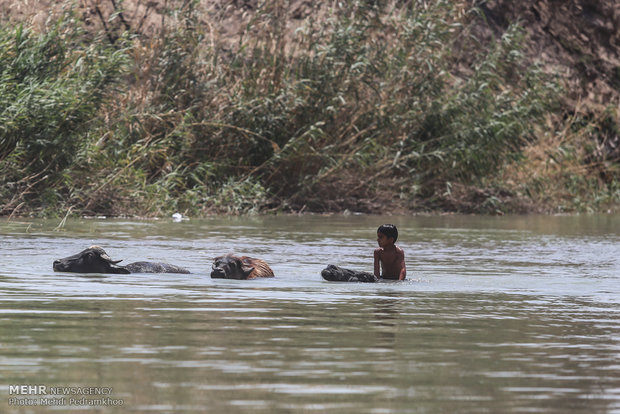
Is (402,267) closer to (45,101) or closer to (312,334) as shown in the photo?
(312,334)

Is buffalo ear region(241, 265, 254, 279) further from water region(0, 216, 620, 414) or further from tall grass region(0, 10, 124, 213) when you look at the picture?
tall grass region(0, 10, 124, 213)

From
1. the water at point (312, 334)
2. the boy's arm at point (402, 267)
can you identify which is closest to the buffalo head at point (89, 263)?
the water at point (312, 334)

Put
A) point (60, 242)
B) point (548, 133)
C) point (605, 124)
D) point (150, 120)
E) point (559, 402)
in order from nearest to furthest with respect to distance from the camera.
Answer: point (559, 402)
point (60, 242)
point (150, 120)
point (548, 133)
point (605, 124)

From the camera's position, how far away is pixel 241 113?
23.5 metres

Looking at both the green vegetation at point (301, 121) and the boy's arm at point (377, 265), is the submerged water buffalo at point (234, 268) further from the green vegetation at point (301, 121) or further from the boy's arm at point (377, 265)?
the green vegetation at point (301, 121)

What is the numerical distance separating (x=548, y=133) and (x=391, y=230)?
15.4 meters

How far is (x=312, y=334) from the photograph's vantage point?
8047 mm

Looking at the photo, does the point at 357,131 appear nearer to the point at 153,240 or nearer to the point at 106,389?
the point at 153,240

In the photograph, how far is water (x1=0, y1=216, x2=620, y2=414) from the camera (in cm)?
591

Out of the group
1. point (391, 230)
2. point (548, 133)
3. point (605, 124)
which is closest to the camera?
point (391, 230)

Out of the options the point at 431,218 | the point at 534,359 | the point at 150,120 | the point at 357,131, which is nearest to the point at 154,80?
the point at 150,120

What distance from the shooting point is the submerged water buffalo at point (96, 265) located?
12.2 metres

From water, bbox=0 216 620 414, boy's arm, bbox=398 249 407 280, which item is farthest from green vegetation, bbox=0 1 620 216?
boy's arm, bbox=398 249 407 280

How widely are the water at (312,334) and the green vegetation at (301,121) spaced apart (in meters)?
5.39
